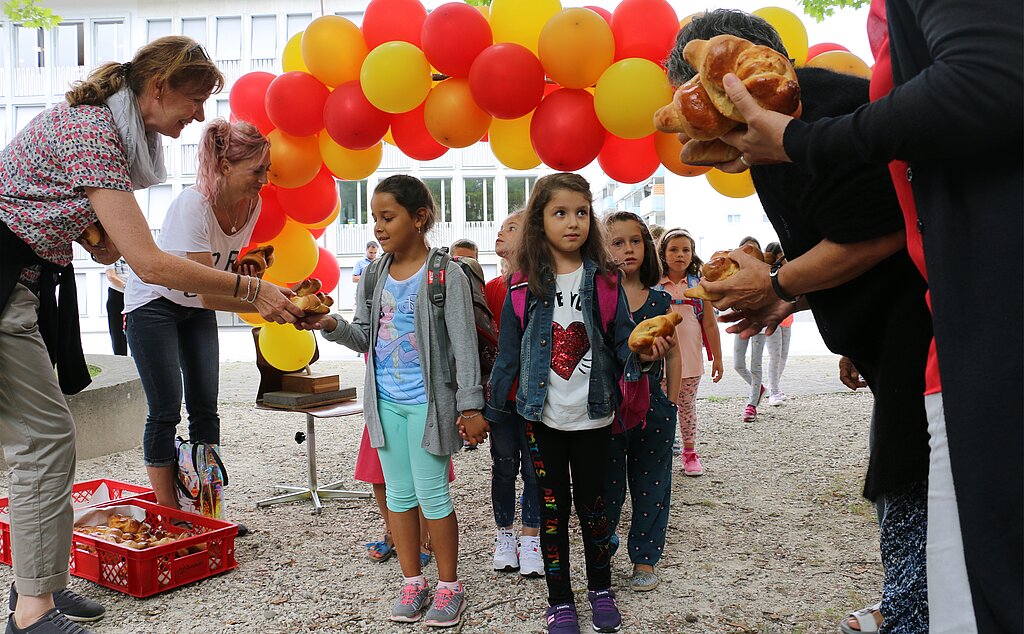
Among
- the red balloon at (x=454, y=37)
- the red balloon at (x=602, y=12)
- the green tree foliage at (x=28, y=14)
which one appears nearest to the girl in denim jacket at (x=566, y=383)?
the red balloon at (x=454, y=37)

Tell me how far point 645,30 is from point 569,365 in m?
1.89

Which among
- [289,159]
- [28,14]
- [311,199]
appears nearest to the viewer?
[289,159]

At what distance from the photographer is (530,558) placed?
3.38m

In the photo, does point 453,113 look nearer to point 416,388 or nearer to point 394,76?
point 394,76

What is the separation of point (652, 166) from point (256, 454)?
12.7 feet

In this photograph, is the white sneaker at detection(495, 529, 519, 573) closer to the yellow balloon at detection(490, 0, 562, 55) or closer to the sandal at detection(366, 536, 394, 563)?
the sandal at detection(366, 536, 394, 563)

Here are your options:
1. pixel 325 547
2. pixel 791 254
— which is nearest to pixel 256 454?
pixel 325 547

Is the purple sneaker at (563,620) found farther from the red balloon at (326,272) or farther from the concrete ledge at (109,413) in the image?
the concrete ledge at (109,413)

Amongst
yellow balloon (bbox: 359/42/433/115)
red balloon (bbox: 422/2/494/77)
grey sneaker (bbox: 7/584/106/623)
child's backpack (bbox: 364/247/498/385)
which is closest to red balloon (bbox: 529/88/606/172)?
red balloon (bbox: 422/2/494/77)

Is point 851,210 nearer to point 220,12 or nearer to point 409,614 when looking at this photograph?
point 409,614

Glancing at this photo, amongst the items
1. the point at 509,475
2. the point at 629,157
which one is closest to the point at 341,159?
the point at 629,157

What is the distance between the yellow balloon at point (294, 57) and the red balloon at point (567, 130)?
1.57 meters

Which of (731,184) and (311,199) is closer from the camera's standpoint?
(731,184)

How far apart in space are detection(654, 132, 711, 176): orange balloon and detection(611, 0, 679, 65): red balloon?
1.35ft
